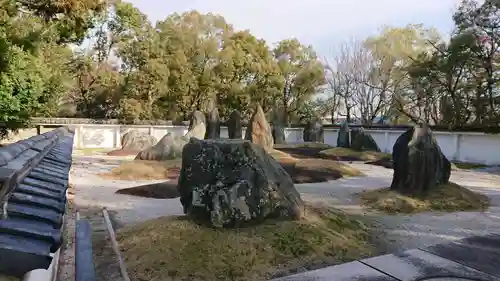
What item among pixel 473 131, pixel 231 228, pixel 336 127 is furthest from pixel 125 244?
pixel 336 127

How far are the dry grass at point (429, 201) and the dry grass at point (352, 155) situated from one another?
8.22 meters

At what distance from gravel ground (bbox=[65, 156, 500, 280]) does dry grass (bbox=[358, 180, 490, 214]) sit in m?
0.27

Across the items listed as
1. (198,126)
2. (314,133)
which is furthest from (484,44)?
(198,126)

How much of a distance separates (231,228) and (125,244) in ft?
4.32

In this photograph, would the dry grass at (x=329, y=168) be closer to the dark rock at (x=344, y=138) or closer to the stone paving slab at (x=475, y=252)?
the stone paving slab at (x=475, y=252)

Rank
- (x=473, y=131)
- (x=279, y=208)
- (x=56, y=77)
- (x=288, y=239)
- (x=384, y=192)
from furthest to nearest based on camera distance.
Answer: (x=473, y=131)
(x=56, y=77)
(x=384, y=192)
(x=279, y=208)
(x=288, y=239)

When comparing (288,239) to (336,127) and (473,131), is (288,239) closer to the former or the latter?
(473,131)

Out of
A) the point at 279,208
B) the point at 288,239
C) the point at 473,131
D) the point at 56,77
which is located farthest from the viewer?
the point at 473,131

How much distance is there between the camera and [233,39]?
88.9 ft

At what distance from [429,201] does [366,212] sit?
1505 mm

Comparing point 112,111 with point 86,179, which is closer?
point 86,179

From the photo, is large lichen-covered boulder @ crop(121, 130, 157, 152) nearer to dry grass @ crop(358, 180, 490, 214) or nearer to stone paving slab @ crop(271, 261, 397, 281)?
dry grass @ crop(358, 180, 490, 214)

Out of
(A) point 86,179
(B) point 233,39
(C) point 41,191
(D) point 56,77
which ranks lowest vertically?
(A) point 86,179

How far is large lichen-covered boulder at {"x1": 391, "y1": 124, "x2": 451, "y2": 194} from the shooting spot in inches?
313
